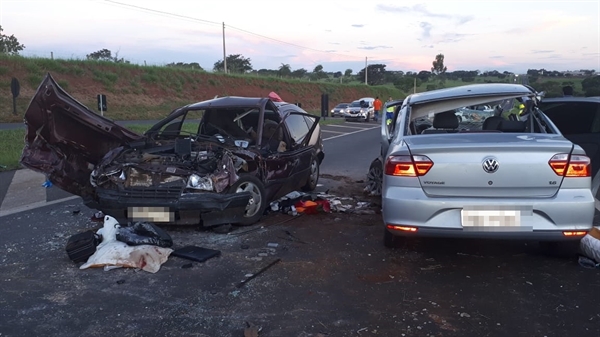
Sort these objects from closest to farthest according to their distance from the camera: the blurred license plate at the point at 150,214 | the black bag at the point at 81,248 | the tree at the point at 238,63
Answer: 1. the black bag at the point at 81,248
2. the blurred license plate at the point at 150,214
3. the tree at the point at 238,63

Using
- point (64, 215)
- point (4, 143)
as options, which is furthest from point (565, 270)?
point (4, 143)

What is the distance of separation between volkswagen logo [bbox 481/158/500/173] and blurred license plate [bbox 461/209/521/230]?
0.35 m

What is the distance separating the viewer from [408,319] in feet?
12.6

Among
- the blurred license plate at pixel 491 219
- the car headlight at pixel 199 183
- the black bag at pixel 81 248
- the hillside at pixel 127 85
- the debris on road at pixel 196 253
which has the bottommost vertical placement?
the debris on road at pixel 196 253

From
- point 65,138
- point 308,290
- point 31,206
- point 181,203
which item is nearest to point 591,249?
point 308,290

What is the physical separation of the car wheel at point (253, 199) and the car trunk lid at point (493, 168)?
2385 millimetres

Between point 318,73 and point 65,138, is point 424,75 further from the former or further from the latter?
point 65,138

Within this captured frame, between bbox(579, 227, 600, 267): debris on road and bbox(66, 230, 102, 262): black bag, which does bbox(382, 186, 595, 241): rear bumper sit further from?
bbox(66, 230, 102, 262): black bag

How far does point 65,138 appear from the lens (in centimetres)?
623

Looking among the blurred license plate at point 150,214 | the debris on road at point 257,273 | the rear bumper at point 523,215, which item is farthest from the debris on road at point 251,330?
the blurred license plate at point 150,214

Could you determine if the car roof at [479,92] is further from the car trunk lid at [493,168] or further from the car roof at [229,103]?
the car roof at [229,103]

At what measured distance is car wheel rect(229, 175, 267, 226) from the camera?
6.27 meters

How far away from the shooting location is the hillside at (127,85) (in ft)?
99.2

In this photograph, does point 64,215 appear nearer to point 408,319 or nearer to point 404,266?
point 404,266
